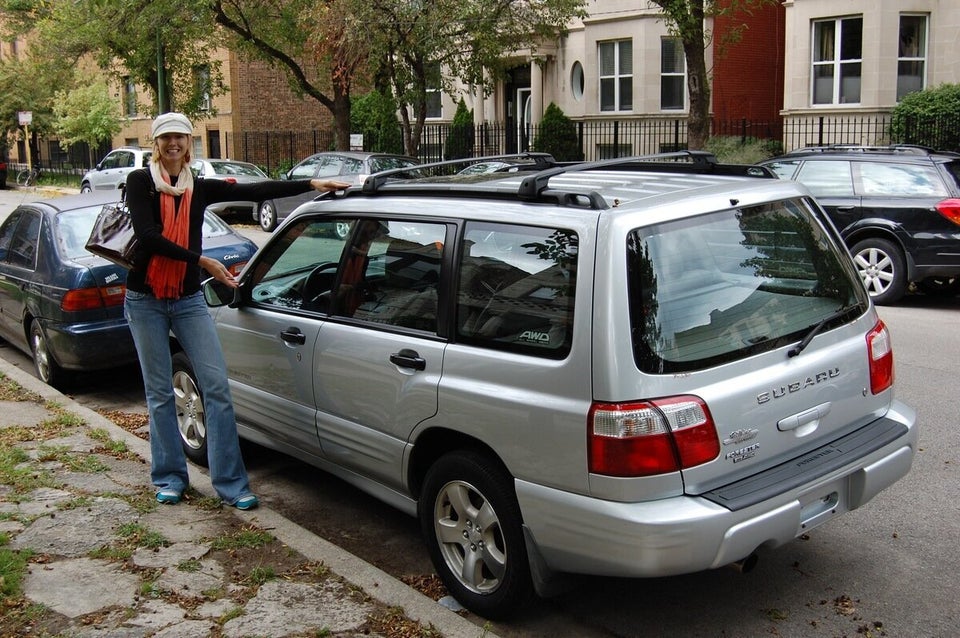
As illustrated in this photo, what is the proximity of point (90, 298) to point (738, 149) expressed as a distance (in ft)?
53.5

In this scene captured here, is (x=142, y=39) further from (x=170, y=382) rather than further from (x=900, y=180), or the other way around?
(x=170, y=382)

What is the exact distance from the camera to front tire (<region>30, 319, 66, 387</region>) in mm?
8555

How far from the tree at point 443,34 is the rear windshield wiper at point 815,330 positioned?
1874 cm

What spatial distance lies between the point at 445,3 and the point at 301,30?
6099mm

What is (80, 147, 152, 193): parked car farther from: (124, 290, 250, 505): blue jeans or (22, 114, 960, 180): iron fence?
(124, 290, 250, 505): blue jeans

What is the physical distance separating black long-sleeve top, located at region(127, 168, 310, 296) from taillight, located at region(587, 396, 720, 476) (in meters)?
2.40

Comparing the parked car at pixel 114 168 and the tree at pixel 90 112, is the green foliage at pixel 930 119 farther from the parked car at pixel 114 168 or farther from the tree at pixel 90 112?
the tree at pixel 90 112

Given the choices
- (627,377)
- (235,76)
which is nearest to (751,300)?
(627,377)

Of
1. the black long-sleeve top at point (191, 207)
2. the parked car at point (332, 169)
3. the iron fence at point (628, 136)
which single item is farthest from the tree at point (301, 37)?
the black long-sleeve top at point (191, 207)

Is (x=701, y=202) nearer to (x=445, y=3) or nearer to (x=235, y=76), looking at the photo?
(x=445, y=3)

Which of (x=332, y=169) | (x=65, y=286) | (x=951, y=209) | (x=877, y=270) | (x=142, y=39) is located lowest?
(x=877, y=270)

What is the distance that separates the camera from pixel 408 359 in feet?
14.5

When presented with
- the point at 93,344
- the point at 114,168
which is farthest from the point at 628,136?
the point at 93,344

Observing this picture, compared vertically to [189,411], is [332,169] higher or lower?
higher
